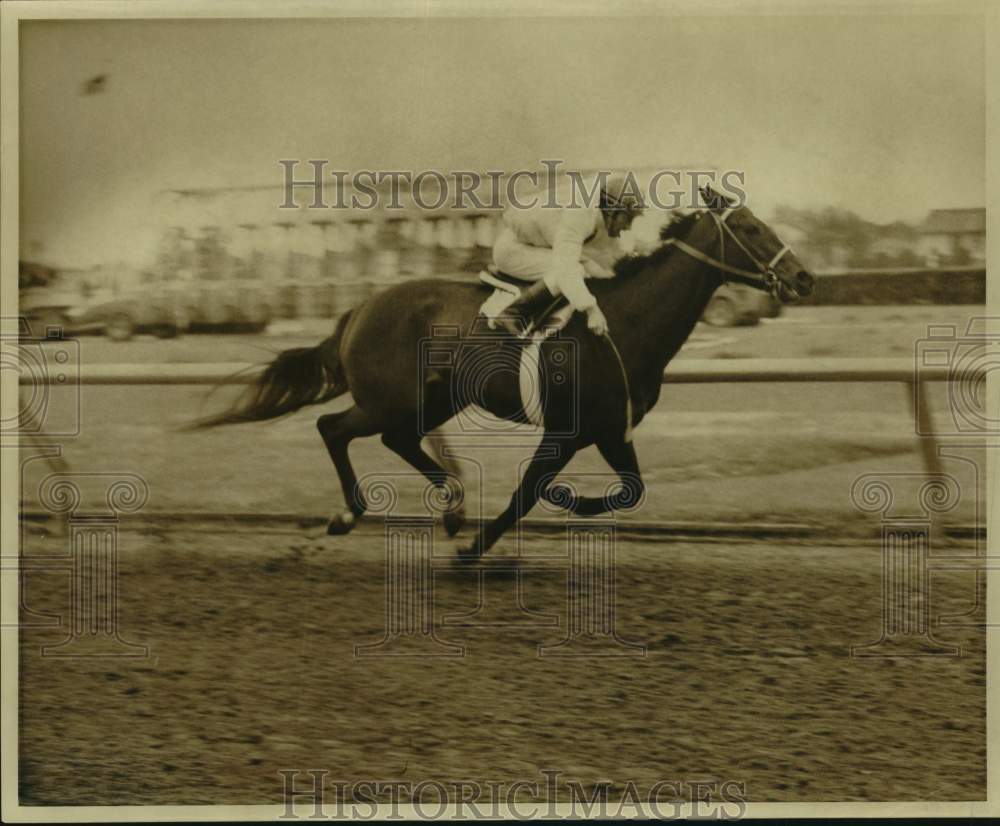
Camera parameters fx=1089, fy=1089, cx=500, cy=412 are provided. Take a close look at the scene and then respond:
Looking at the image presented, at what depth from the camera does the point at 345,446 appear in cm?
379

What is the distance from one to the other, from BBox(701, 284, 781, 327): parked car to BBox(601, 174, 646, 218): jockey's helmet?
41 cm

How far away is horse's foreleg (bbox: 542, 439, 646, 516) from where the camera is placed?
12.3 ft

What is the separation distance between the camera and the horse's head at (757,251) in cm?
374

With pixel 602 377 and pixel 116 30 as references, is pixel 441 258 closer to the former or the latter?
pixel 602 377

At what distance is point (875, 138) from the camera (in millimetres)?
3721

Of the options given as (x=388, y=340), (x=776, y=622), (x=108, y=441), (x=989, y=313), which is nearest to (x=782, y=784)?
(x=776, y=622)

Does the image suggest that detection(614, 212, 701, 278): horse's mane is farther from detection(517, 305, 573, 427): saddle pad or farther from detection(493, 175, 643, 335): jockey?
detection(517, 305, 573, 427): saddle pad

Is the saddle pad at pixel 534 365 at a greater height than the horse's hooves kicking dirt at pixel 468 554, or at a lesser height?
greater

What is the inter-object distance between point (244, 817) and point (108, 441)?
1380 millimetres

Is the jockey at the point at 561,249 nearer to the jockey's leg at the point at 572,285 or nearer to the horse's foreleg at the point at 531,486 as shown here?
the jockey's leg at the point at 572,285

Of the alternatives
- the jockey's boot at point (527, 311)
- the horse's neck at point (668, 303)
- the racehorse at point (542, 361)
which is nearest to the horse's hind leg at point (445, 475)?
the racehorse at point (542, 361)

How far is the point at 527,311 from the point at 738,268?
747 millimetres

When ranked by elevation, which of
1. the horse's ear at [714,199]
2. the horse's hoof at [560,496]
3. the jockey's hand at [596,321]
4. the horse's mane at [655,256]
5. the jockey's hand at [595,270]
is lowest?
the horse's hoof at [560,496]

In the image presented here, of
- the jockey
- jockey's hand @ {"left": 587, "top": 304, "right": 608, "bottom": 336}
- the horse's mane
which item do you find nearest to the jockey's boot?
the jockey
